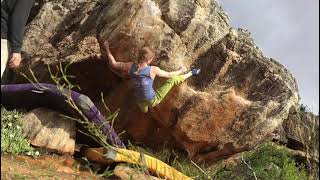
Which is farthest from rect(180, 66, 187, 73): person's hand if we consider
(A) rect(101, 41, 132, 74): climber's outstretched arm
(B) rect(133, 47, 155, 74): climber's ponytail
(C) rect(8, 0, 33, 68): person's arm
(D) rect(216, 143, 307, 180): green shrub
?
(C) rect(8, 0, 33, 68): person's arm

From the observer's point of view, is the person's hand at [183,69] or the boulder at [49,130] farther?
the person's hand at [183,69]

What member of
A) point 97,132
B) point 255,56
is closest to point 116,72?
point 255,56

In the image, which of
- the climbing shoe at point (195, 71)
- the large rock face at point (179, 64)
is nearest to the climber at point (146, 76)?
the climbing shoe at point (195, 71)

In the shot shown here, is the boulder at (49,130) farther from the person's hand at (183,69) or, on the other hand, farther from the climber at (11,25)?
the climber at (11,25)

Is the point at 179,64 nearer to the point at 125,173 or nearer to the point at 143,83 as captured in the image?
the point at 143,83

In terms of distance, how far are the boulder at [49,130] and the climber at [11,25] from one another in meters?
4.08

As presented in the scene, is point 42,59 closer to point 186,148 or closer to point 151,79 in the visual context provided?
point 151,79

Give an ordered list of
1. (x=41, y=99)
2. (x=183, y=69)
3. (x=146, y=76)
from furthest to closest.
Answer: (x=183, y=69), (x=146, y=76), (x=41, y=99)

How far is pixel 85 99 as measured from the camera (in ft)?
35.1

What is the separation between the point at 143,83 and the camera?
11.2 metres

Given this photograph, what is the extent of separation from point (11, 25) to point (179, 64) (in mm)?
5796

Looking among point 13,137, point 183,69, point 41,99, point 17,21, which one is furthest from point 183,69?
point 17,21

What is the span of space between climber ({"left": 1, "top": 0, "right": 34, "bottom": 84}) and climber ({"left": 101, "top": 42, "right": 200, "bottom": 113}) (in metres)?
4.85

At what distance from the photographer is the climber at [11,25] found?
638cm
